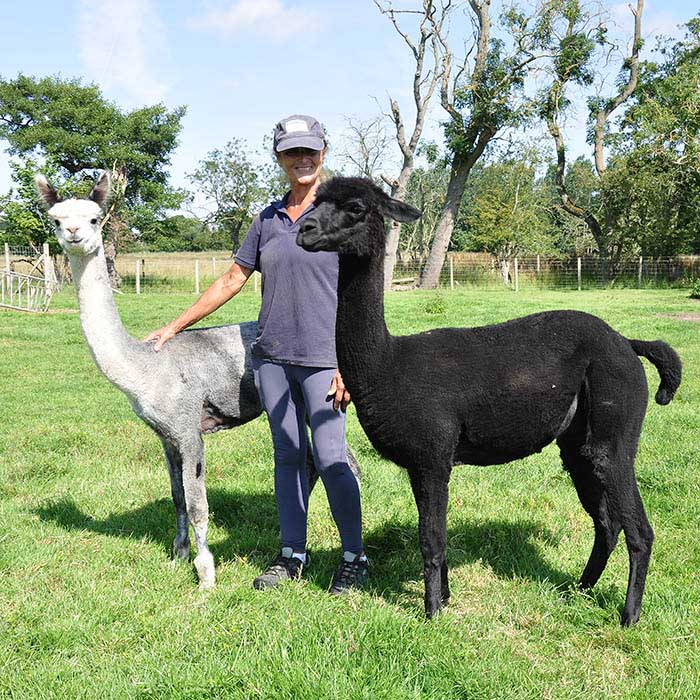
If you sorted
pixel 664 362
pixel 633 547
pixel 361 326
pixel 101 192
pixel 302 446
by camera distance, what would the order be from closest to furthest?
pixel 361 326
pixel 633 547
pixel 664 362
pixel 101 192
pixel 302 446

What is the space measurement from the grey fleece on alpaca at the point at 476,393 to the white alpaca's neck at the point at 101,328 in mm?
1365

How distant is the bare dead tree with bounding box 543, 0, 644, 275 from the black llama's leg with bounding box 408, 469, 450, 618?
111ft

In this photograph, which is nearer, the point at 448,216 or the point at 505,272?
the point at 448,216

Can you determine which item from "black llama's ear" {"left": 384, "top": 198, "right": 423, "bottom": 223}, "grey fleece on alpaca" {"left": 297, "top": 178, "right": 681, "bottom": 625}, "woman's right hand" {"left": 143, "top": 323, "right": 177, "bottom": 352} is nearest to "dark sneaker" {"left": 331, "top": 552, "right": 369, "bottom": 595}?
"grey fleece on alpaca" {"left": 297, "top": 178, "right": 681, "bottom": 625}

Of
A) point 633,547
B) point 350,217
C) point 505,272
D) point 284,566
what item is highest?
point 350,217

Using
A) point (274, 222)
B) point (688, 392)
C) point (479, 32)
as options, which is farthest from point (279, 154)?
point (479, 32)

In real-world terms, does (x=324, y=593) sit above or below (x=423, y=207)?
below

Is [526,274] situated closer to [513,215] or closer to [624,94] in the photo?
[513,215]

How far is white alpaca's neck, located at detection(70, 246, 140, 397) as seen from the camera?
13.3 feet

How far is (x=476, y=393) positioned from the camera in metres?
3.56

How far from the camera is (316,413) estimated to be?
4.01 m

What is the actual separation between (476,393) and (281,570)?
5.49 ft

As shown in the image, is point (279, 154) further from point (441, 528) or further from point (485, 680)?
point (485, 680)

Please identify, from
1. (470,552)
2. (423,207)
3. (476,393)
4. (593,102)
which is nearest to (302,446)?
(476,393)
